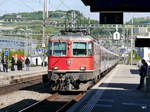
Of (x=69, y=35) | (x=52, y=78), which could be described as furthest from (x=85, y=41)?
(x=52, y=78)

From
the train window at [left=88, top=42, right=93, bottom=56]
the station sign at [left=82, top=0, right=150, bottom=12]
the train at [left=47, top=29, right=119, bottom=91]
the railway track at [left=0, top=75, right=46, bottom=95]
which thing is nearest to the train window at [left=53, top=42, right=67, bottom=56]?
the train at [left=47, top=29, right=119, bottom=91]

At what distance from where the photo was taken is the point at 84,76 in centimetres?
2216

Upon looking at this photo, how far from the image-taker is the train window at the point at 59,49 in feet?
74.9

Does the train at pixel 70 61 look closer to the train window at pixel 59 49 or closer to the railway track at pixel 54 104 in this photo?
the train window at pixel 59 49

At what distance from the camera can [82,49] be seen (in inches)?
902

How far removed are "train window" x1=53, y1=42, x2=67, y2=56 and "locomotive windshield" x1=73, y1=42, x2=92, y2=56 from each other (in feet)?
1.63

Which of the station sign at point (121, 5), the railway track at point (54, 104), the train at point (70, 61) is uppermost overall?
the station sign at point (121, 5)

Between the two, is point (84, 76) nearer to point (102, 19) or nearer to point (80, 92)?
point (80, 92)

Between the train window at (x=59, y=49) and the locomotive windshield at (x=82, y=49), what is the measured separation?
1.63 feet

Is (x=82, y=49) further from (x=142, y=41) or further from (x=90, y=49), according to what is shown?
(x=142, y=41)

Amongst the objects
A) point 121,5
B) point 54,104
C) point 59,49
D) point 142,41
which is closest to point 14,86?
point 59,49

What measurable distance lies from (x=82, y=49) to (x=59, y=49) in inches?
44.6

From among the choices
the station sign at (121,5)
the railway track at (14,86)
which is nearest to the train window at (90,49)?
the railway track at (14,86)

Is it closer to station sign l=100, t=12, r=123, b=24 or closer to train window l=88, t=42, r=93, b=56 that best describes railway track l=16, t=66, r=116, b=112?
train window l=88, t=42, r=93, b=56
